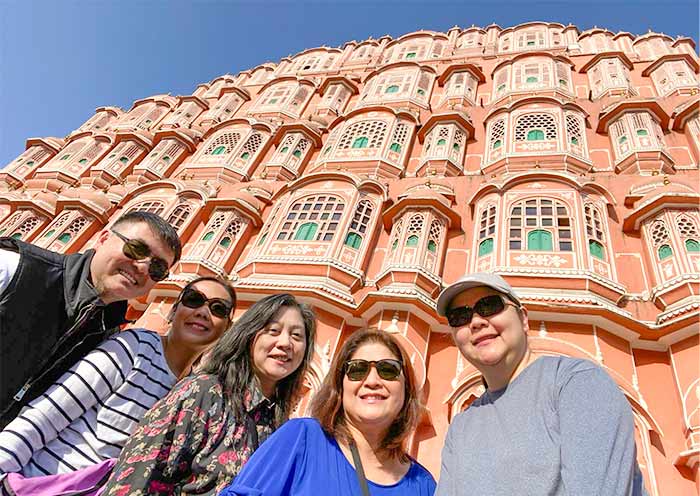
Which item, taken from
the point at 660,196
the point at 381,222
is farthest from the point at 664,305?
the point at 381,222

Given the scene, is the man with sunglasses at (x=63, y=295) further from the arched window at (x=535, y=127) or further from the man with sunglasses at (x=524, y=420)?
the arched window at (x=535, y=127)

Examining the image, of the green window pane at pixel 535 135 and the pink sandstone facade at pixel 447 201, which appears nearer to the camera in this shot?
the pink sandstone facade at pixel 447 201

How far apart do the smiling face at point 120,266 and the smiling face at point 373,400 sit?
4.95 ft

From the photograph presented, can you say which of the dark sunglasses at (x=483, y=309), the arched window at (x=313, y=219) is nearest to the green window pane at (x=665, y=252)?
the arched window at (x=313, y=219)

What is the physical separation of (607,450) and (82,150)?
2564cm

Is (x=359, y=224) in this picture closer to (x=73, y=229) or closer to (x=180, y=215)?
(x=180, y=215)

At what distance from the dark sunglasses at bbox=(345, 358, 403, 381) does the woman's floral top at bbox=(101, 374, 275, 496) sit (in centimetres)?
69

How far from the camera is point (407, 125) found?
17.8 meters

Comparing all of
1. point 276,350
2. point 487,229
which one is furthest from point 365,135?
point 276,350

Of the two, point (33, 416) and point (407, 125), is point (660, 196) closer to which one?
point (407, 125)

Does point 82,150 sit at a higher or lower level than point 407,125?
lower

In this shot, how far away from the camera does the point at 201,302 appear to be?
3.59 meters

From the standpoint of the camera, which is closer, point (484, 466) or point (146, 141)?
point (484, 466)

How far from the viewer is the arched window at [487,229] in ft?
37.2
